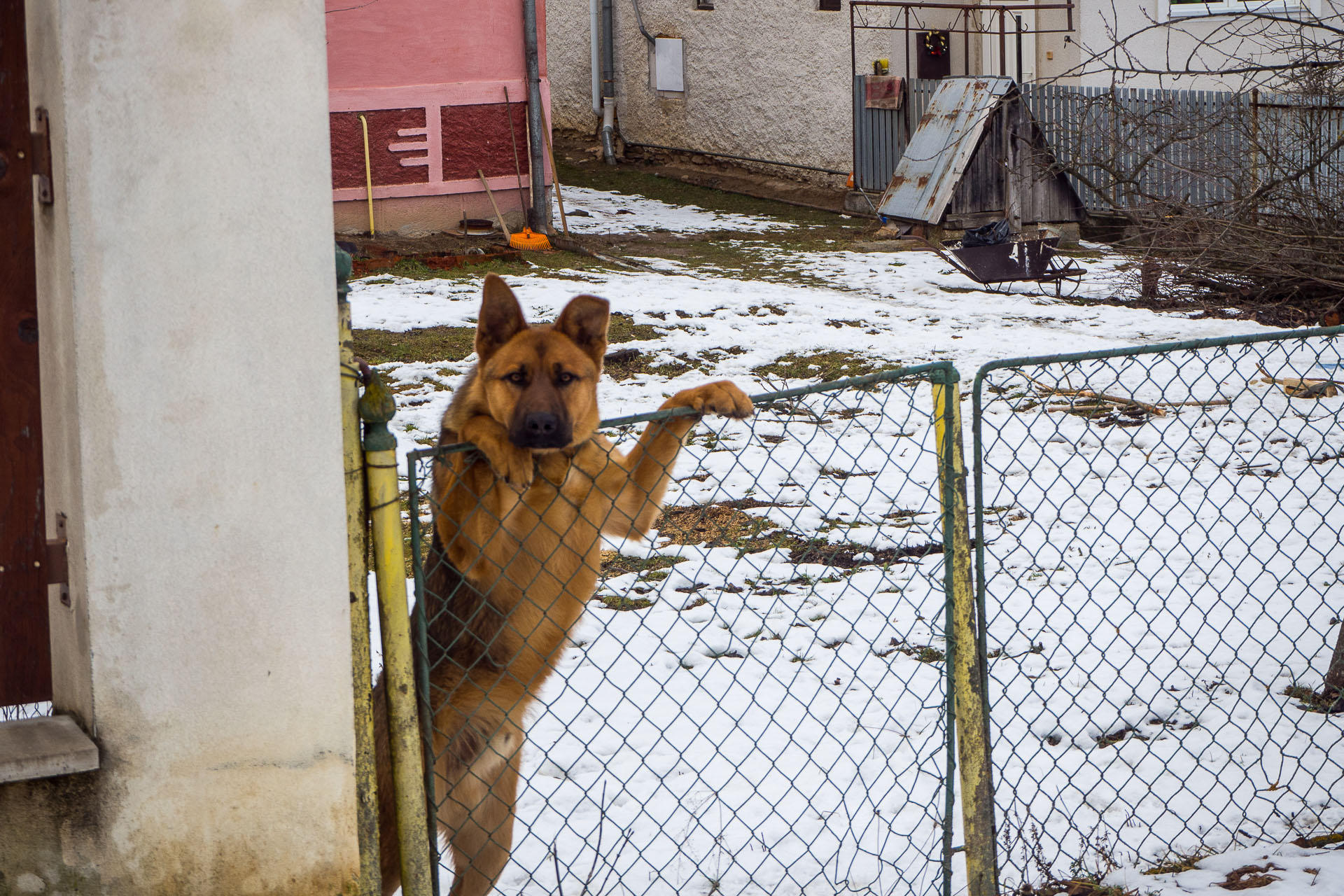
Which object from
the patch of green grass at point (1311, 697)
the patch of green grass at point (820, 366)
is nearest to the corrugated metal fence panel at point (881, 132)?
the patch of green grass at point (820, 366)

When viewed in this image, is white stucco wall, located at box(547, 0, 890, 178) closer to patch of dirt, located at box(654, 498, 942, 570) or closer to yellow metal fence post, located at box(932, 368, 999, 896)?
patch of dirt, located at box(654, 498, 942, 570)

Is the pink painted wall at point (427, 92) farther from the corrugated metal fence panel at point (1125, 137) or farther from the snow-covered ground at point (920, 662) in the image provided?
the snow-covered ground at point (920, 662)

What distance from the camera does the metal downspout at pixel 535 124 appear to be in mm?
13258

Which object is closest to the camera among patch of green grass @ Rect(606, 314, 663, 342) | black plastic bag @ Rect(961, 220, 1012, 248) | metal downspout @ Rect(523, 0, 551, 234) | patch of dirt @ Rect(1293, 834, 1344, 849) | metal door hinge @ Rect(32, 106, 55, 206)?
metal door hinge @ Rect(32, 106, 55, 206)

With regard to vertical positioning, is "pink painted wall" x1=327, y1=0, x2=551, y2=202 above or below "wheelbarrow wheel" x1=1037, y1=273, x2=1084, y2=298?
above

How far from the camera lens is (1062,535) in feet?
20.0

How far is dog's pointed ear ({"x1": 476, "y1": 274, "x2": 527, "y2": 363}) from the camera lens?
3.21 meters

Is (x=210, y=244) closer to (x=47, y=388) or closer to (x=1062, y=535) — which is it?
(x=47, y=388)

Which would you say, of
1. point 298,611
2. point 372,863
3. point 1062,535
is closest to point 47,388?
point 298,611

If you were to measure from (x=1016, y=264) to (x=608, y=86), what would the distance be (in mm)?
11438

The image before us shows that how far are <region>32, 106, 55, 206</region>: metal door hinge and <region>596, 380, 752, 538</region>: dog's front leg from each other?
133 cm

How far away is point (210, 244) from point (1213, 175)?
6658mm

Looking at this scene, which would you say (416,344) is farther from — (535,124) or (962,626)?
(962,626)

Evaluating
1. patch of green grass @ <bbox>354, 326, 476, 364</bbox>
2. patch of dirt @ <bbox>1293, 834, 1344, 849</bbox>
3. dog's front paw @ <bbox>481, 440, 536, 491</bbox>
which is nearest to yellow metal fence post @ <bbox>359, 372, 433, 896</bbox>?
dog's front paw @ <bbox>481, 440, 536, 491</bbox>
